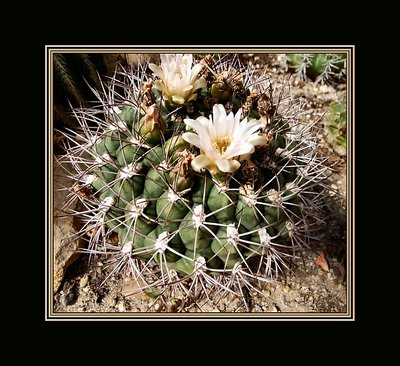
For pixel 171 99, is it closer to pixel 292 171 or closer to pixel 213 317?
pixel 292 171

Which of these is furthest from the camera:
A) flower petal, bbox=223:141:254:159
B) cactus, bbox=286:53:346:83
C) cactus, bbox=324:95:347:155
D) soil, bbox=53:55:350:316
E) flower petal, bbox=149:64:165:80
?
cactus, bbox=286:53:346:83

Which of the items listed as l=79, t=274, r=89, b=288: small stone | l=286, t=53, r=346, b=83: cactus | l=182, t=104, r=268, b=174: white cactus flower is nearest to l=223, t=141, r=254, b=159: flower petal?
l=182, t=104, r=268, b=174: white cactus flower

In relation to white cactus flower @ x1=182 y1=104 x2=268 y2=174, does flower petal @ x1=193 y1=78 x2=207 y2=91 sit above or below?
above

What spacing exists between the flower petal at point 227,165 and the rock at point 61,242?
90cm

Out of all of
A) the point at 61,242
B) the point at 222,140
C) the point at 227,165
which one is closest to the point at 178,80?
the point at 222,140

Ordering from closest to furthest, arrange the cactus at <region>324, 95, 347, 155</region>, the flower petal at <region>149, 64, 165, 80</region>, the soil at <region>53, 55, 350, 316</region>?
the flower petal at <region>149, 64, 165, 80</region> < the soil at <region>53, 55, 350, 316</region> < the cactus at <region>324, 95, 347, 155</region>

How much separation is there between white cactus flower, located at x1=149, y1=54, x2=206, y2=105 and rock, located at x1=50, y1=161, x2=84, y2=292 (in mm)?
704

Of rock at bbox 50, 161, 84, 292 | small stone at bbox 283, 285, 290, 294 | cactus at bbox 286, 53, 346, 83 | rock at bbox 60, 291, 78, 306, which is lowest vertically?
rock at bbox 60, 291, 78, 306

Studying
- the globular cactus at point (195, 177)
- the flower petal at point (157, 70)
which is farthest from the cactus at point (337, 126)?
the flower petal at point (157, 70)

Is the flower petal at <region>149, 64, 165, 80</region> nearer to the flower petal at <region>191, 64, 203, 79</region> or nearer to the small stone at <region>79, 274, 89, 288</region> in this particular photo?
the flower petal at <region>191, 64, 203, 79</region>

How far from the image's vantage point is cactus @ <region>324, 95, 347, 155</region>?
8.32 ft

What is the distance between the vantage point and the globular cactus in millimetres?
1485

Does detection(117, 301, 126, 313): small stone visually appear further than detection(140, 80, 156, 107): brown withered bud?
Yes

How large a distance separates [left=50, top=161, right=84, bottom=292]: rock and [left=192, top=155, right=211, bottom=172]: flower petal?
2.73 feet
